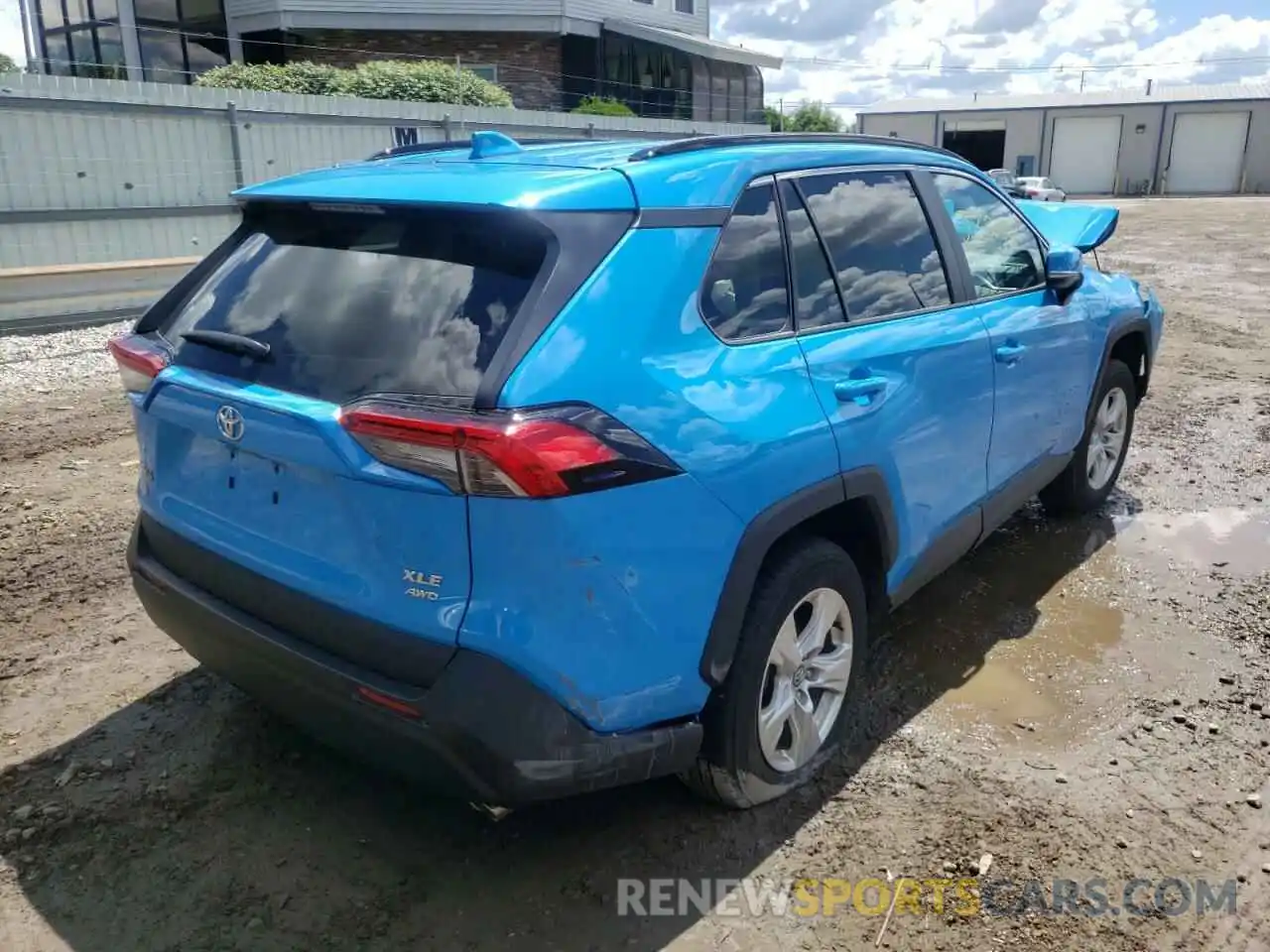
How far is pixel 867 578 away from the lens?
326 centimetres

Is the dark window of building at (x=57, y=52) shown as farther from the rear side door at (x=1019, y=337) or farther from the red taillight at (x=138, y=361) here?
the rear side door at (x=1019, y=337)

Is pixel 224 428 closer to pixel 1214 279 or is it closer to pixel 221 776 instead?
pixel 221 776

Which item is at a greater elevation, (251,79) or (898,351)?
(251,79)

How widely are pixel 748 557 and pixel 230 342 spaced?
1436mm

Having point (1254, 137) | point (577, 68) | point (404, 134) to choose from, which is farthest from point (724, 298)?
point (1254, 137)

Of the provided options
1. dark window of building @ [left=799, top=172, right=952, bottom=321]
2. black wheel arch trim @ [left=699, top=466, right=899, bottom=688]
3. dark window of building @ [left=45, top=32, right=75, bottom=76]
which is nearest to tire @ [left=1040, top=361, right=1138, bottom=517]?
dark window of building @ [left=799, top=172, right=952, bottom=321]

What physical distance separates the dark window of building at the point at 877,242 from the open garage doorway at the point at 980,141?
54.1 meters

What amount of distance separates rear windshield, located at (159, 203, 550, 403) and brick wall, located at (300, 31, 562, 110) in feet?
69.7

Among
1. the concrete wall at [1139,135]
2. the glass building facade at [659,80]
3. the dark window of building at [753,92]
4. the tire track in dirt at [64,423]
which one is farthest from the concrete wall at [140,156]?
the concrete wall at [1139,135]

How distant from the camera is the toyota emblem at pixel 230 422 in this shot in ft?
8.05

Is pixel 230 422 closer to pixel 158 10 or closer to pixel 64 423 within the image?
pixel 64 423

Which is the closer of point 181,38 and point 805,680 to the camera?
point 805,680

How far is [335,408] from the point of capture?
2.28m

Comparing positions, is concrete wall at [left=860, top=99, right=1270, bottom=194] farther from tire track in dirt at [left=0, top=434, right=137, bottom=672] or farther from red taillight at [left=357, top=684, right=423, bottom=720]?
red taillight at [left=357, top=684, right=423, bottom=720]
